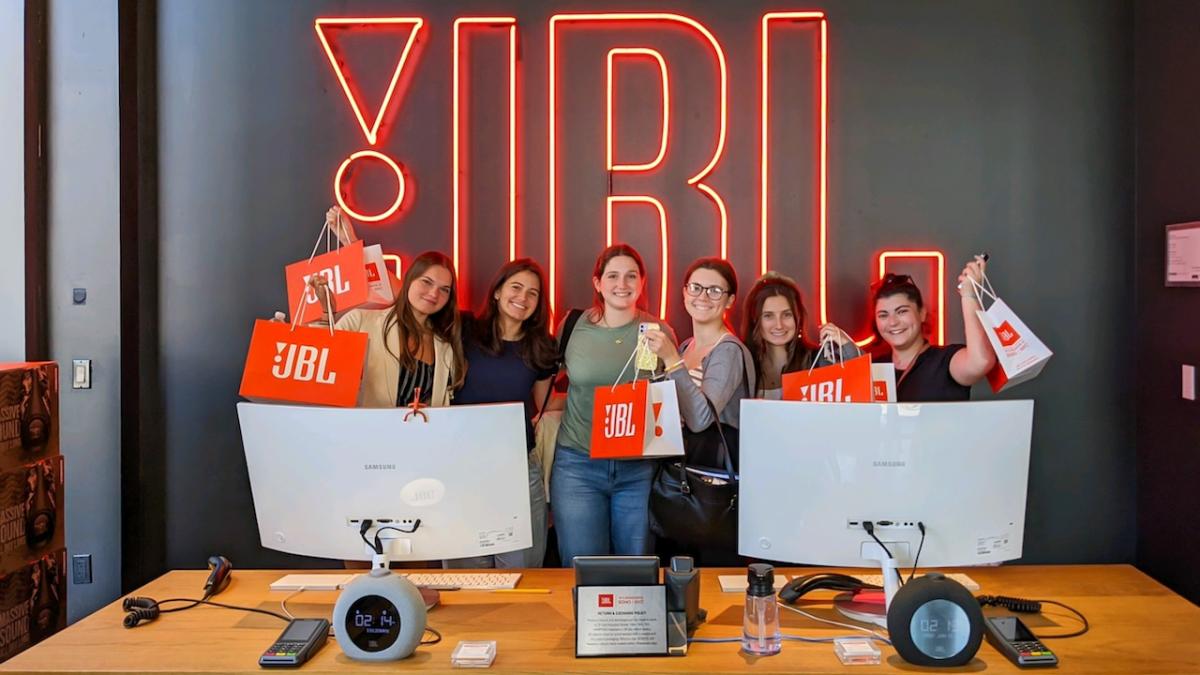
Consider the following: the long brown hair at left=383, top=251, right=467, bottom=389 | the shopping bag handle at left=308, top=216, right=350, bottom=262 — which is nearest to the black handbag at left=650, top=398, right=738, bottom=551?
the long brown hair at left=383, top=251, right=467, bottom=389

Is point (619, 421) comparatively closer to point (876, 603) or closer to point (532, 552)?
point (532, 552)

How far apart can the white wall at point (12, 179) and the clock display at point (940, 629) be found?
10.3 ft

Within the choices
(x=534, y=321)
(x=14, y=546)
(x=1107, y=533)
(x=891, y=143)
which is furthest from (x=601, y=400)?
(x=1107, y=533)

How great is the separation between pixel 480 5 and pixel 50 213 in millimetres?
1792

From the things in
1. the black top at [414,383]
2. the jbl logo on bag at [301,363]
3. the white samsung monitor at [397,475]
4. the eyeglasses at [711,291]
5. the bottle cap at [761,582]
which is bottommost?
the bottle cap at [761,582]

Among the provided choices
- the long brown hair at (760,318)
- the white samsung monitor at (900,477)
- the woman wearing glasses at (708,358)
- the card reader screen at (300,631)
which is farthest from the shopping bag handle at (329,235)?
the white samsung monitor at (900,477)

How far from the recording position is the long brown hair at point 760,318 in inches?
116

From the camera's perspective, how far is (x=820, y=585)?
6.72 feet

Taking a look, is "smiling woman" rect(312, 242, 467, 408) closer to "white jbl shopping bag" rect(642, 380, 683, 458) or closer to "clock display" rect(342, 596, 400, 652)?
"white jbl shopping bag" rect(642, 380, 683, 458)

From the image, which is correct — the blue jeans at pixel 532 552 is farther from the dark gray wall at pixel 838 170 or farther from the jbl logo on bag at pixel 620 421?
the dark gray wall at pixel 838 170

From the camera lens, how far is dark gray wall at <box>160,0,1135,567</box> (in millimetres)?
3229

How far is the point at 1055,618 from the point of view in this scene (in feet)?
6.16

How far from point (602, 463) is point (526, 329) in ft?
1.74

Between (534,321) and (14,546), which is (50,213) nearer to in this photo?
(14,546)
